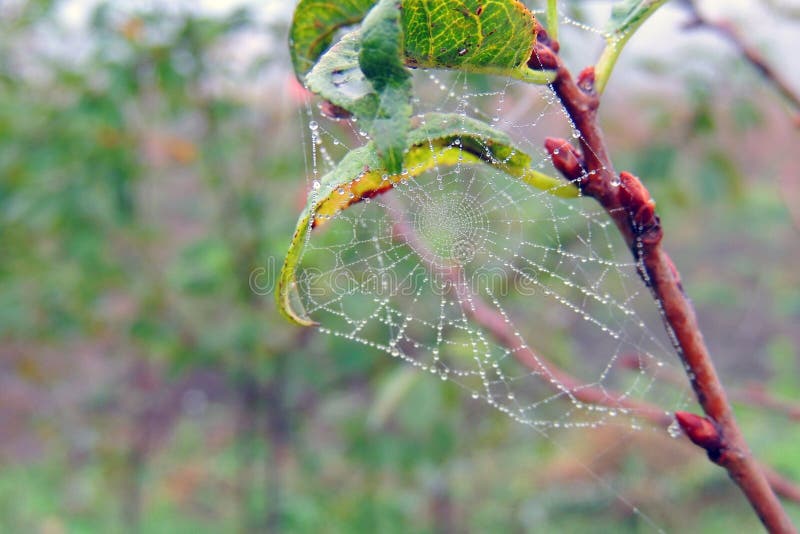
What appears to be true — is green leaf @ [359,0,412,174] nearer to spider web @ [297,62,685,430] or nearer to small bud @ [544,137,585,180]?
small bud @ [544,137,585,180]

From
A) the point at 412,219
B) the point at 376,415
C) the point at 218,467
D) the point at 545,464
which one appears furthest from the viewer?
the point at 218,467

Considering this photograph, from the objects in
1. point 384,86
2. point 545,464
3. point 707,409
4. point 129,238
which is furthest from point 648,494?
point 384,86

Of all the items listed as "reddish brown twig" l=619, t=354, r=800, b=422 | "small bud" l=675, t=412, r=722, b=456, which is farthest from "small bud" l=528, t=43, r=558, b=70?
"reddish brown twig" l=619, t=354, r=800, b=422

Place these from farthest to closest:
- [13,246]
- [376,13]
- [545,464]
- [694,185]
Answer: [545,464] < [13,246] < [694,185] < [376,13]

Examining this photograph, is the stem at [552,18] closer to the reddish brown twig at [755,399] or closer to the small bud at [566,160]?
the small bud at [566,160]

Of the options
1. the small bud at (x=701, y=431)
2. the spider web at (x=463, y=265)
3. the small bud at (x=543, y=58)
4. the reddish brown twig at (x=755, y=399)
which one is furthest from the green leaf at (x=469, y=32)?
the spider web at (x=463, y=265)

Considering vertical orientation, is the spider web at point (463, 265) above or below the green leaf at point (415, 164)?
below

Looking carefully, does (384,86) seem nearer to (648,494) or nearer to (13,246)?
(13,246)
